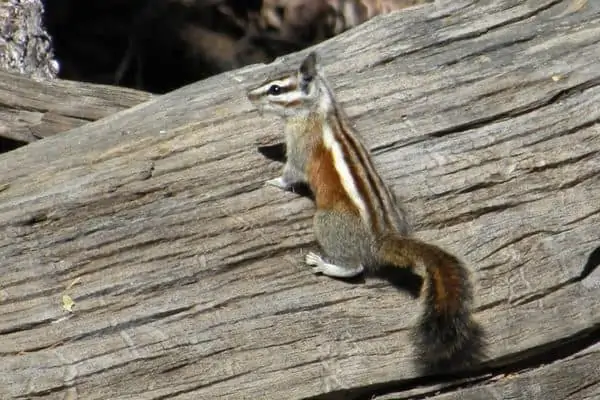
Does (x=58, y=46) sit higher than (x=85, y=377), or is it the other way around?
(x=58, y=46)

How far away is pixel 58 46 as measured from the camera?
880 centimetres

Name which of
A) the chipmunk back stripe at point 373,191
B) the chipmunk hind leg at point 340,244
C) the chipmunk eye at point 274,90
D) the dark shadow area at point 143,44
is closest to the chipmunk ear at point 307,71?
the chipmunk eye at point 274,90

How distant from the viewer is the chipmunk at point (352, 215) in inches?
187

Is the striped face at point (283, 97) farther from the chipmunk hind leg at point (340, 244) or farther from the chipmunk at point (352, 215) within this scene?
the chipmunk hind leg at point (340, 244)

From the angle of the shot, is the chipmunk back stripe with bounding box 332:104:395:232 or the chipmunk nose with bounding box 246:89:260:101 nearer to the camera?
the chipmunk back stripe with bounding box 332:104:395:232

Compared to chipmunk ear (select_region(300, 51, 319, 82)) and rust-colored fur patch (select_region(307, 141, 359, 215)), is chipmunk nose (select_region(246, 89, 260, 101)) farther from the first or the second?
rust-colored fur patch (select_region(307, 141, 359, 215))

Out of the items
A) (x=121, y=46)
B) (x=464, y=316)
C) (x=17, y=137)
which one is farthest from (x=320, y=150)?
(x=121, y=46)

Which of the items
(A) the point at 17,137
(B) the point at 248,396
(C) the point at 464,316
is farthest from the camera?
(A) the point at 17,137

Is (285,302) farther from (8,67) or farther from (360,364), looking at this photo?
(8,67)

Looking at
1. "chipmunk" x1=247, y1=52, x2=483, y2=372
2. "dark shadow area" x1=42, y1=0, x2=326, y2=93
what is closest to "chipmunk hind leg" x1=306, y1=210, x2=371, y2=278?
"chipmunk" x1=247, y1=52, x2=483, y2=372

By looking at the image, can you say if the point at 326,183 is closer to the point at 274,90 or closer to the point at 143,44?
the point at 274,90

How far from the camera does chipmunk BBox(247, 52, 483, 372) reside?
15.6 feet

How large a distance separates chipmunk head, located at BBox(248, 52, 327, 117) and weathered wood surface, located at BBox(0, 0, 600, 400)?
0.51ft

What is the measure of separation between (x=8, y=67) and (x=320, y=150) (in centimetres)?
192
